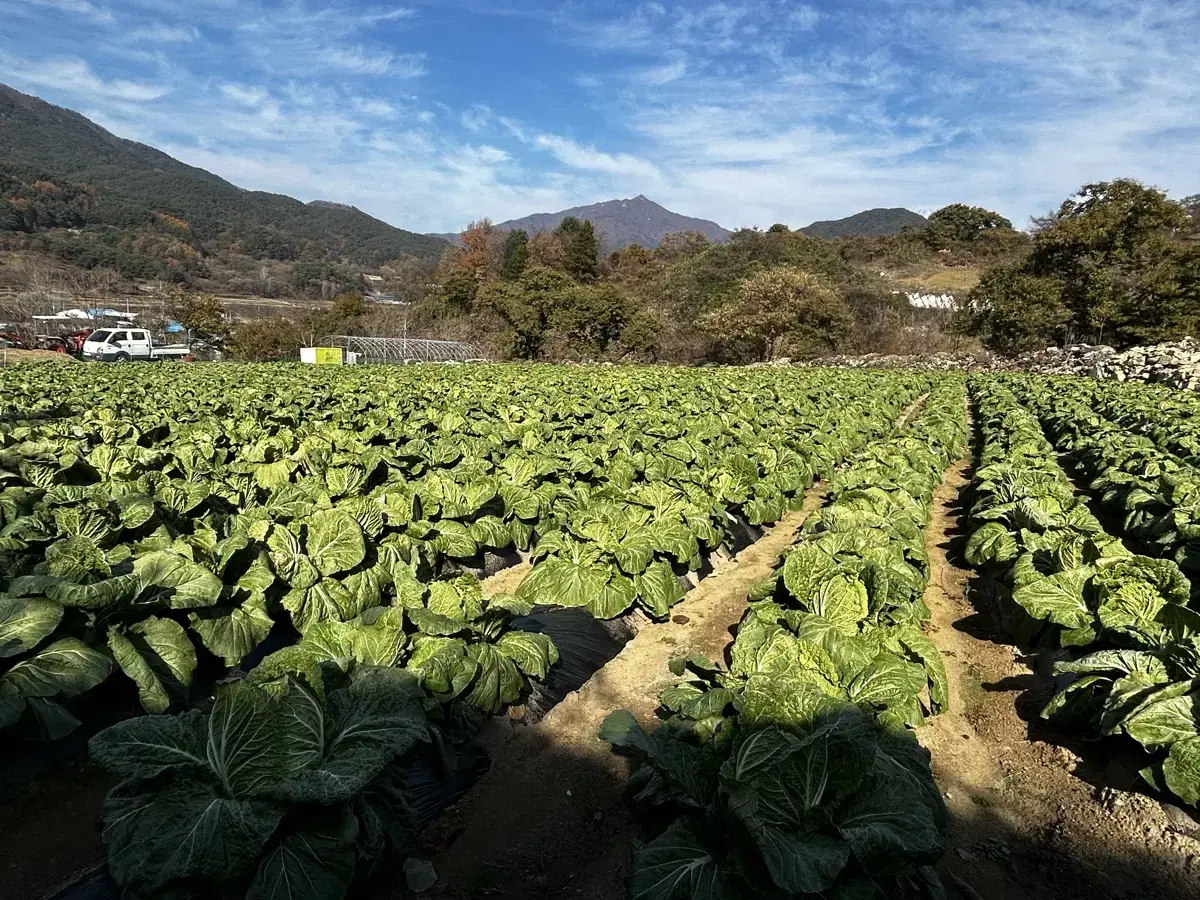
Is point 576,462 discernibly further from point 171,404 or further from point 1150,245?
point 1150,245

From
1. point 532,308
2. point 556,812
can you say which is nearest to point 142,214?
point 532,308

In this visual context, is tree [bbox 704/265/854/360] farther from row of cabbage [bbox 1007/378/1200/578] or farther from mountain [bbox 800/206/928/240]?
mountain [bbox 800/206/928/240]

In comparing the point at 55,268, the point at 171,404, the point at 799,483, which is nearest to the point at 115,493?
the point at 799,483

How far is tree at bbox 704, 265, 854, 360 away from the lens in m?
39.0

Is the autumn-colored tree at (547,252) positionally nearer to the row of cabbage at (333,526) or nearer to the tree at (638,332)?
the tree at (638,332)

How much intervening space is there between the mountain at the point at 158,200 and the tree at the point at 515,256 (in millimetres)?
52242

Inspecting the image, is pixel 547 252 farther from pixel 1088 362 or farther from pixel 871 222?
pixel 871 222

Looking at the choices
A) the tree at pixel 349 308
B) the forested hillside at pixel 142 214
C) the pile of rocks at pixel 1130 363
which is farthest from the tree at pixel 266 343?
the forested hillside at pixel 142 214

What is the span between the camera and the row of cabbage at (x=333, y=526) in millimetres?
3350

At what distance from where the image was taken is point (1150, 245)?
34031 mm

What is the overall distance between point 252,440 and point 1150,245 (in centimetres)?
4280

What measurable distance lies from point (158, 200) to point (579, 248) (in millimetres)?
82279

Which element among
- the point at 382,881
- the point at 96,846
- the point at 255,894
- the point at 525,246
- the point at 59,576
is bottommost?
the point at 96,846

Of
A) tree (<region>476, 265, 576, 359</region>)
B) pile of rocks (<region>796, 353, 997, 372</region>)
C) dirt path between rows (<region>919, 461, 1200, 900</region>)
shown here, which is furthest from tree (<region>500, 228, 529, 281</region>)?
dirt path between rows (<region>919, 461, 1200, 900</region>)
